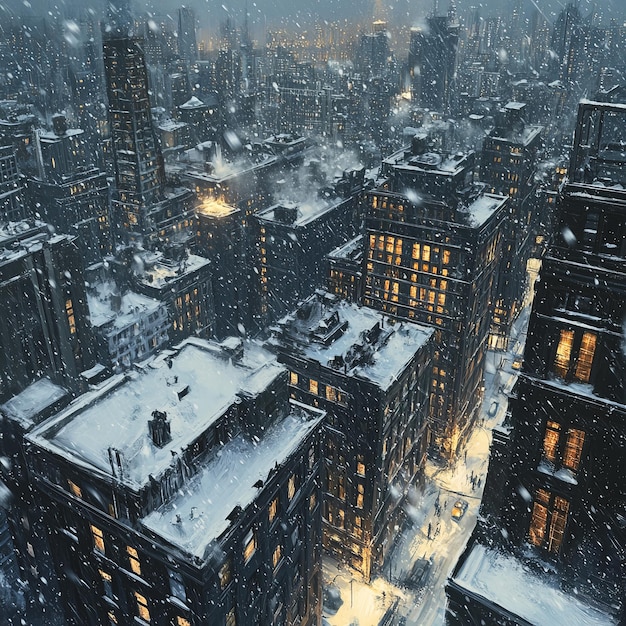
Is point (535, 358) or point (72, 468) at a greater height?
point (535, 358)

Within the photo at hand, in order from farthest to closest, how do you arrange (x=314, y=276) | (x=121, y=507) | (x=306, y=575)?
(x=314, y=276)
(x=306, y=575)
(x=121, y=507)

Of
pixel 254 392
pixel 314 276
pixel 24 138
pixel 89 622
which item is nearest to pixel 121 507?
pixel 254 392

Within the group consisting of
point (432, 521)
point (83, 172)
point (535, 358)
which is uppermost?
point (535, 358)

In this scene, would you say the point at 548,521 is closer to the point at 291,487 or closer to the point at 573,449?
the point at 573,449

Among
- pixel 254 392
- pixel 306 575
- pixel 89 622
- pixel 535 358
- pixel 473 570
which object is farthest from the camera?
pixel 306 575

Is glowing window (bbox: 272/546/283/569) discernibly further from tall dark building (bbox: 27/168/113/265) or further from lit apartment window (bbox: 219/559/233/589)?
tall dark building (bbox: 27/168/113/265)

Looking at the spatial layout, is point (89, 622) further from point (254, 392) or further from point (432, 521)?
point (432, 521)
